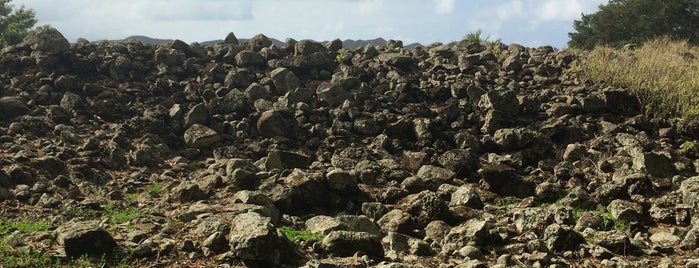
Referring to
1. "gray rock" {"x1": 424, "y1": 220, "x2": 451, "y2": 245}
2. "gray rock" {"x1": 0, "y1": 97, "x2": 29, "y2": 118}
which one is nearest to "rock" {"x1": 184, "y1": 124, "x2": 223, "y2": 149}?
"gray rock" {"x1": 0, "y1": 97, "x2": 29, "y2": 118}

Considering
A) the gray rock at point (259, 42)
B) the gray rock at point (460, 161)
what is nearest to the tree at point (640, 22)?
the gray rock at point (259, 42)

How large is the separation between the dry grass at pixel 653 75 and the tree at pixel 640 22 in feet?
46.7

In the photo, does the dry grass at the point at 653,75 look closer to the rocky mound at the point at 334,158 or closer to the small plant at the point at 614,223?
the rocky mound at the point at 334,158

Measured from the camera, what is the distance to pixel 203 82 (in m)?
14.8

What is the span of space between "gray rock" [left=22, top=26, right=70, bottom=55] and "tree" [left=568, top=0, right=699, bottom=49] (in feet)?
76.4

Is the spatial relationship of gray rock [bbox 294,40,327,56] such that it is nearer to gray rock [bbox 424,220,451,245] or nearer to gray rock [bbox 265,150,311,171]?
gray rock [bbox 265,150,311,171]

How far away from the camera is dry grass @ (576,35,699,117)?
12086 millimetres

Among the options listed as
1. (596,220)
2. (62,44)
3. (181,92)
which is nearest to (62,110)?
(181,92)

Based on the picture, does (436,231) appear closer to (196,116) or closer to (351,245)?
(351,245)

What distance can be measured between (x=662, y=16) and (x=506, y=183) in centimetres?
2501

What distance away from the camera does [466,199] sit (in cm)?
884

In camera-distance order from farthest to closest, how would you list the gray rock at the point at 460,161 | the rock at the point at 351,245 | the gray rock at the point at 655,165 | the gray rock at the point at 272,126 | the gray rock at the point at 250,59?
the gray rock at the point at 250,59, the gray rock at the point at 272,126, the gray rock at the point at 460,161, the gray rock at the point at 655,165, the rock at the point at 351,245

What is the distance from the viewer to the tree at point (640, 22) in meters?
29.9

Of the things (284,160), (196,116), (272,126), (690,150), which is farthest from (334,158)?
(690,150)
